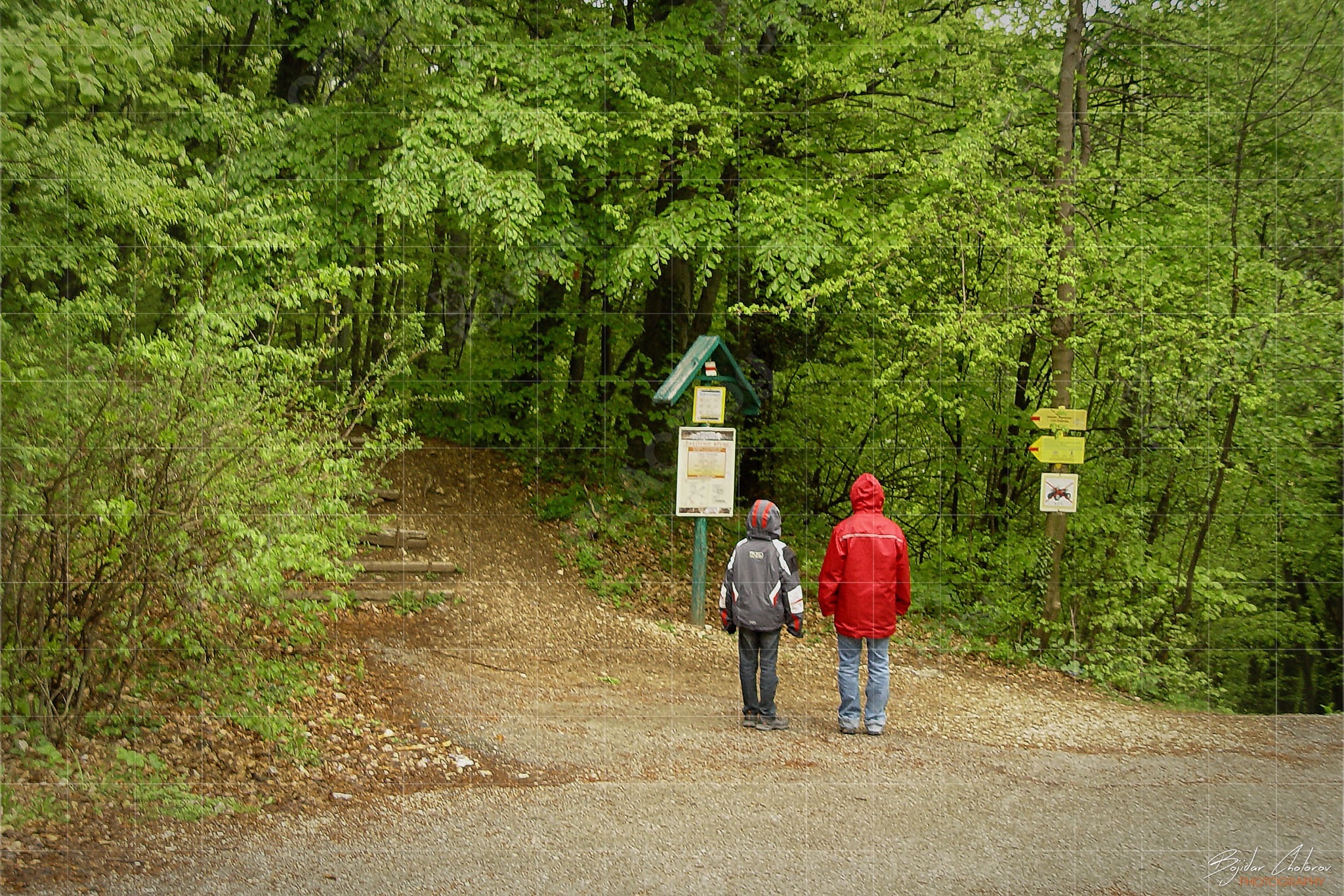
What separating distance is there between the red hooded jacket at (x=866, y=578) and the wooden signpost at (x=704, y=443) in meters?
1.67

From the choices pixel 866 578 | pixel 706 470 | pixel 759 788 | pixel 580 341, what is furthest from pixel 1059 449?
pixel 580 341

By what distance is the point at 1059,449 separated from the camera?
22.7 feet

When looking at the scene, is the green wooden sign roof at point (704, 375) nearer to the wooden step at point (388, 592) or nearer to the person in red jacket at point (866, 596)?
the person in red jacket at point (866, 596)

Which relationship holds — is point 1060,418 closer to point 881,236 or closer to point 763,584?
point 881,236

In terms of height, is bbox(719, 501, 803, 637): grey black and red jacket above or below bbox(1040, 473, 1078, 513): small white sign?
below

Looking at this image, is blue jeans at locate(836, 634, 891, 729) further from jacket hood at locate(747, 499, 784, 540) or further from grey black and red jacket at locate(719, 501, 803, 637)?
jacket hood at locate(747, 499, 784, 540)

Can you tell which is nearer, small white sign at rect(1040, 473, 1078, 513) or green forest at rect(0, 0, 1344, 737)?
green forest at rect(0, 0, 1344, 737)

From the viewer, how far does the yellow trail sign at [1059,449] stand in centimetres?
690

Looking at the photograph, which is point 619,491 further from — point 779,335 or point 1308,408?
point 1308,408

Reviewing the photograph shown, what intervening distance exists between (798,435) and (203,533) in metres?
5.47

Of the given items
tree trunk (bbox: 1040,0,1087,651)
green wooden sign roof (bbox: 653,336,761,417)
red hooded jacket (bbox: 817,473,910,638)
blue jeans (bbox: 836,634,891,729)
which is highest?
tree trunk (bbox: 1040,0,1087,651)

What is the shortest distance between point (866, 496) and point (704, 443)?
177cm

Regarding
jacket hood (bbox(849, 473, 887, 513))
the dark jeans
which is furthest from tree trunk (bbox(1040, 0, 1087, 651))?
the dark jeans

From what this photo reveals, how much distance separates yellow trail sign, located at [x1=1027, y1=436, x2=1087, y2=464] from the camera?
22.6ft
